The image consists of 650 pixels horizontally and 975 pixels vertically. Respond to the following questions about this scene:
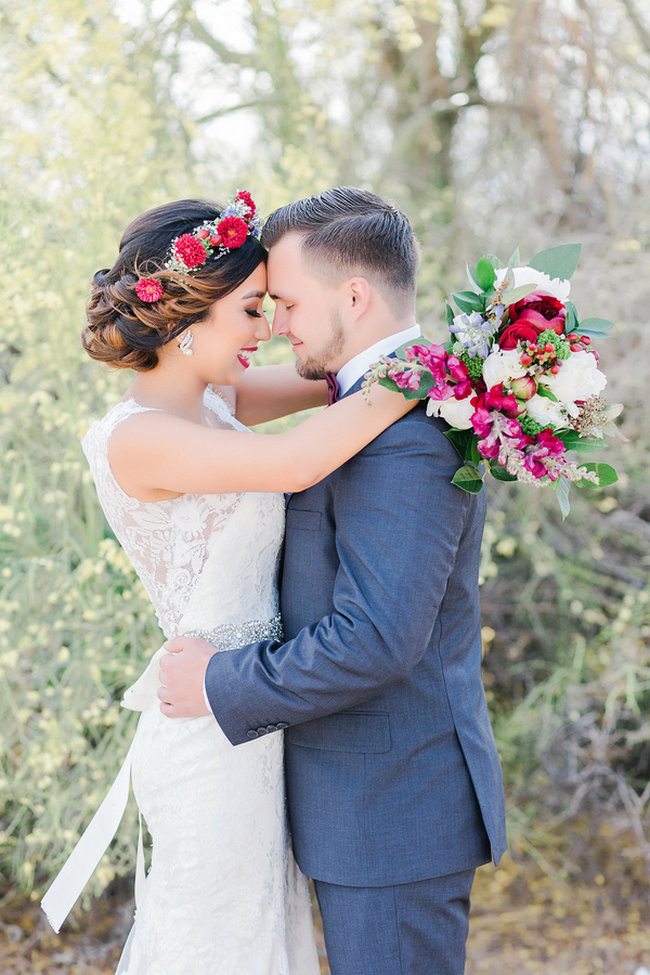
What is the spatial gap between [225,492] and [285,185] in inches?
98.3

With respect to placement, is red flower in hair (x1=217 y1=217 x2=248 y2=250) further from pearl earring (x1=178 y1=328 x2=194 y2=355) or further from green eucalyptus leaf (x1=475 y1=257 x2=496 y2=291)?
green eucalyptus leaf (x1=475 y1=257 x2=496 y2=291)

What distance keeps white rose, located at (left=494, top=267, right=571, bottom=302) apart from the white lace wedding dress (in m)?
0.72

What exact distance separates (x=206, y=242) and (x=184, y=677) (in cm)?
93

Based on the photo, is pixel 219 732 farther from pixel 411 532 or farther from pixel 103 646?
pixel 103 646

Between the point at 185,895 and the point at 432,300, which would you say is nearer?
the point at 185,895

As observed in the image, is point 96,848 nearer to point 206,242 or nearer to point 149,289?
point 149,289

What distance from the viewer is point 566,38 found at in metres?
4.83

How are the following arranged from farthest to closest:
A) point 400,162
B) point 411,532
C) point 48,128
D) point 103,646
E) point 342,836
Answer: point 400,162 < point 48,128 < point 103,646 < point 342,836 < point 411,532

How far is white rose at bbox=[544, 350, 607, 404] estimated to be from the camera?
5.36ft

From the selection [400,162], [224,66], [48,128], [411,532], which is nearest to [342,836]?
[411,532]

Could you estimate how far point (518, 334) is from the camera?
1637 millimetres

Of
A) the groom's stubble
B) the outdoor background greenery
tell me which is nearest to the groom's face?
the groom's stubble

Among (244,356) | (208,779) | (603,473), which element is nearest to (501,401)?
(603,473)

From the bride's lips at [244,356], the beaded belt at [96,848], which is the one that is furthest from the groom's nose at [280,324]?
the beaded belt at [96,848]
